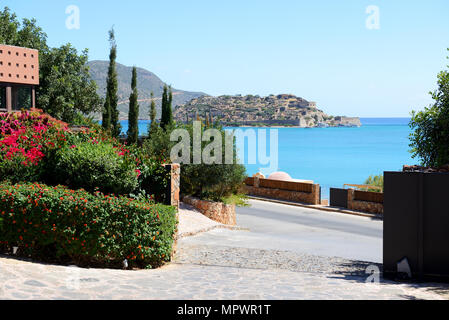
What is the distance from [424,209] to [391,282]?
62.4 inches

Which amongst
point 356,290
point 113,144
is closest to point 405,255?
point 356,290

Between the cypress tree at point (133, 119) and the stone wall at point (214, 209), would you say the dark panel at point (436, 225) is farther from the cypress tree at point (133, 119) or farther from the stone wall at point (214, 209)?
the cypress tree at point (133, 119)

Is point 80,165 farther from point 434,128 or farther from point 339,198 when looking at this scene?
point 339,198

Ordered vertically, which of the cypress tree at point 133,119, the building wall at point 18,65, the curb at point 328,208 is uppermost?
the building wall at point 18,65

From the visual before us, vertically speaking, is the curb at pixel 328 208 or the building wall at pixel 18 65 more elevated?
the building wall at pixel 18 65

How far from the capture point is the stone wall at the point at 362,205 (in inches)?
1151

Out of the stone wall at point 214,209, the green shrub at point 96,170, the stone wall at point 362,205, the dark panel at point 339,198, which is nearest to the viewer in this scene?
the green shrub at point 96,170

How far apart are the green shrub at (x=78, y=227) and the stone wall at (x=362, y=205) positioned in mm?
22039

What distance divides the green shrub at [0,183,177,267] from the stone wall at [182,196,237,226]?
434 inches

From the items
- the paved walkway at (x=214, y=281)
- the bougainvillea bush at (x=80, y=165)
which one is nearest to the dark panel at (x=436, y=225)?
the paved walkway at (x=214, y=281)

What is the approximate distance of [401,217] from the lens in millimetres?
9391

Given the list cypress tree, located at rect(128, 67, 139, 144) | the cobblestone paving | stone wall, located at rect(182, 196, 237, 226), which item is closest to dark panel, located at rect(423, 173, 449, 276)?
the cobblestone paving

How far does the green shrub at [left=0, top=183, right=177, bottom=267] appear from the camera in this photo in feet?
31.4

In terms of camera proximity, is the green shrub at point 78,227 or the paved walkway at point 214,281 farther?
the green shrub at point 78,227
